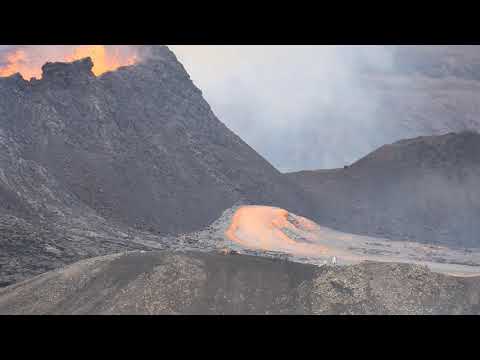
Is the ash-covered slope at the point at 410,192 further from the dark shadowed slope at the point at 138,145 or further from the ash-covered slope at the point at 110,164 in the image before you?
the dark shadowed slope at the point at 138,145

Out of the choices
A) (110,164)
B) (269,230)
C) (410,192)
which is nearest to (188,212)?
(269,230)

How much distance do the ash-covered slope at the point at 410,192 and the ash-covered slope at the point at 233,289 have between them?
44.1 m

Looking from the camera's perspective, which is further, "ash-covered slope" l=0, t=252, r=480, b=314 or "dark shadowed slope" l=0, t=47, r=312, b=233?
"dark shadowed slope" l=0, t=47, r=312, b=233

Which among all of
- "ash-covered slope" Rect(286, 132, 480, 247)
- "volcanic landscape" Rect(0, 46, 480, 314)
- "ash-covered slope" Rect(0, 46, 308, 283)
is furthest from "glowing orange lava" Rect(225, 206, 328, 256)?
"ash-covered slope" Rect(286, 132, 480, 247)

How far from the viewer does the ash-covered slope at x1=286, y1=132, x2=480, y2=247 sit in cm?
6700

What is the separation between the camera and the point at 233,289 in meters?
19.6

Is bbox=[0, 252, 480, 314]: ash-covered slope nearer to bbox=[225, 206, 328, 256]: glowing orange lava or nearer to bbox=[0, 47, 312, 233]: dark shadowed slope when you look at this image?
bbox=[225, 206, 328, 256]: glowing orange lava

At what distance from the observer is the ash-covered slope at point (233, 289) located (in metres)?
18.7

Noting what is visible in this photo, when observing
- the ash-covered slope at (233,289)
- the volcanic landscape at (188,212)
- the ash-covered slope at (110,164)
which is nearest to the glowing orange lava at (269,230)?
the volcanic landscape at (188,212)

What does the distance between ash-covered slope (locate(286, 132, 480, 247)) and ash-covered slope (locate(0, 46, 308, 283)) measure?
6.56 meters

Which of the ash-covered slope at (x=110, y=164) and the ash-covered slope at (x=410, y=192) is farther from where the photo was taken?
the ash-covered slope at (x=410, y=192)

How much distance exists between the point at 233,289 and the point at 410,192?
59.1 metres

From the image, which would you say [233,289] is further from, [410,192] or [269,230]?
[410,192]

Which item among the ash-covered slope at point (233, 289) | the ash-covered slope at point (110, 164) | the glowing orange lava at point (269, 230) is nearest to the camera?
the ash-covered slope at point (233, 289)
